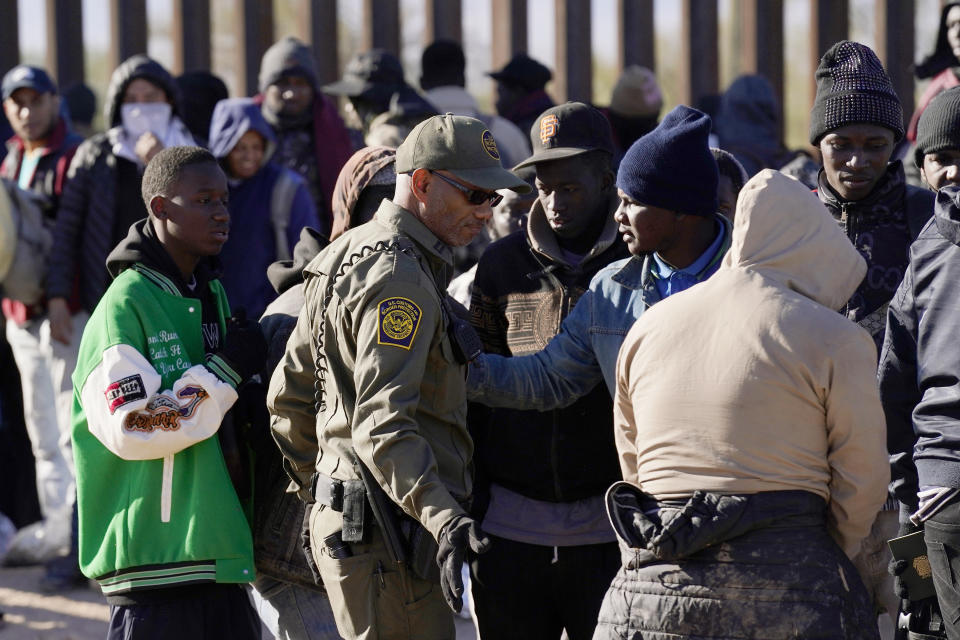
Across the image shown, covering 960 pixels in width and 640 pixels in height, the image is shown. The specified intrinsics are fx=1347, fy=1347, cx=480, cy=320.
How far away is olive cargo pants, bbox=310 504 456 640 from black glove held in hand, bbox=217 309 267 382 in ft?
1.97

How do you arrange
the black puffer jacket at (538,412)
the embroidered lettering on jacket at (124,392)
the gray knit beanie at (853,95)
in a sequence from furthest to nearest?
the gray knit beanie at (853,95)
the black puffer jacket at (538,412)
the embroidered lettering on jacket at (124,392)

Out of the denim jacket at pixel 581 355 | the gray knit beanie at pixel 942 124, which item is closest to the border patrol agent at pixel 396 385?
the denim jacket at pixel 581 355

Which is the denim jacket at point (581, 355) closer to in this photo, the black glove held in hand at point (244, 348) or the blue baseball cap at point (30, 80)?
the black glove held in hand at point (244, 348)

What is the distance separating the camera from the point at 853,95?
4.11 meters

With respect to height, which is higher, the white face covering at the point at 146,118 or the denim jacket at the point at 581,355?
the white face covering at the point at 146,118

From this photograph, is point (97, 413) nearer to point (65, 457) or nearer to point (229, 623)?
point (229, 623)

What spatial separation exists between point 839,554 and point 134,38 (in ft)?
23.6

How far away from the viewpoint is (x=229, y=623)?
3.71m

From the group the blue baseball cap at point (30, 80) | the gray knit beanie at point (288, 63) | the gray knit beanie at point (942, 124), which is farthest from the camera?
the blue baseball cap at point (30, 80)

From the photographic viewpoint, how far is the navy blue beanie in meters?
3.55

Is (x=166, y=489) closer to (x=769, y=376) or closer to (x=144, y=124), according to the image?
(x=769, y=376)

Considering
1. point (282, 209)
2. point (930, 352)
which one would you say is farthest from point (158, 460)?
point (282, 209)

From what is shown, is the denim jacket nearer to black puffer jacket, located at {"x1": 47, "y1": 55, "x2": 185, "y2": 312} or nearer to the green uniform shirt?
the green uniform shirt

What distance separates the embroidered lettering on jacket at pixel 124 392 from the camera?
11.6 feet
